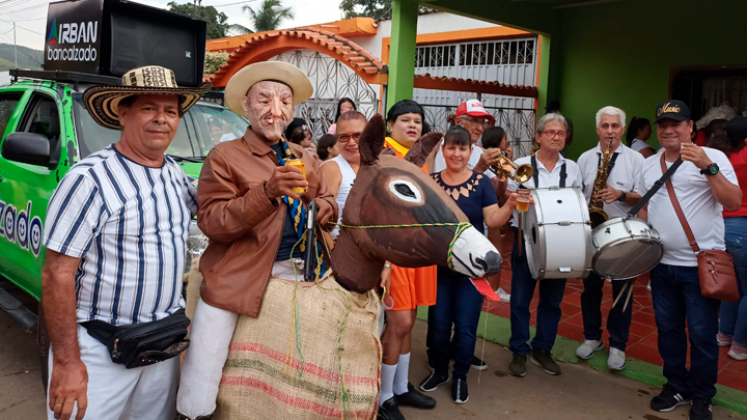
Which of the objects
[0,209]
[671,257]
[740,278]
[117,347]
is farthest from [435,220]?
[0,209]

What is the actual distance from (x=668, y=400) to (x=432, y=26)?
9936 mm

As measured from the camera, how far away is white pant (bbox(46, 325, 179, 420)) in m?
2.11

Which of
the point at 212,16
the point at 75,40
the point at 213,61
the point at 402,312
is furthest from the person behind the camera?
the point at 212,16

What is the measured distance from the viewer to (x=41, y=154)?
396 cm

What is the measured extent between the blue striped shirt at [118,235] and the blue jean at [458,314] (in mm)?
2189

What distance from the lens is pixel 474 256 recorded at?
1727 millimetres

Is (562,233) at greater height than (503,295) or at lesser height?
greater

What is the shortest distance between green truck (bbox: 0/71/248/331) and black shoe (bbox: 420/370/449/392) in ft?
6.22

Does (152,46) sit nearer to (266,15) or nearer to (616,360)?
(616,360)

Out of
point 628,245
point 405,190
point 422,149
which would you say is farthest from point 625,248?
point 405,190

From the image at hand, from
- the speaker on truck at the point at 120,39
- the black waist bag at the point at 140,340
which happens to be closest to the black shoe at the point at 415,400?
the black waist bag at the point at 140,340

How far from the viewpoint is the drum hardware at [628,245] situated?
3787 mm

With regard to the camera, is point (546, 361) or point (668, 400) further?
point (546, 361)

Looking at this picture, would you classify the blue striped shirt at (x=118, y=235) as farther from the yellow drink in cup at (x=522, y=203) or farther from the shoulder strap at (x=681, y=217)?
the shoulder strap at (x=681, y=217)
